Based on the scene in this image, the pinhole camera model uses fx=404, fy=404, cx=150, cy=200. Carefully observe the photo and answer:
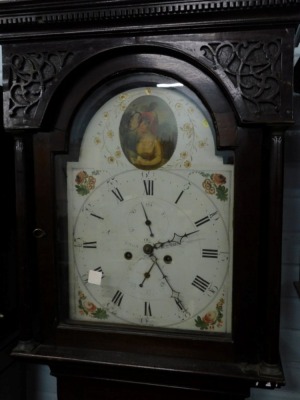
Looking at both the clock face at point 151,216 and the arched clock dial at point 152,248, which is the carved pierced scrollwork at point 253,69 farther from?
the arched clock dial at point 152,248

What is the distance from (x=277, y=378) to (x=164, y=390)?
266 mm

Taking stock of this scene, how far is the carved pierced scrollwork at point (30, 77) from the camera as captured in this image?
2.89ft

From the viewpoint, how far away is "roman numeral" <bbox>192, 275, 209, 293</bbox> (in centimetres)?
90

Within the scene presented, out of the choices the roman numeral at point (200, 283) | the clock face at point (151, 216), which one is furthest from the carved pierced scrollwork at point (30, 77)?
the roman numeral at point (200, 283)

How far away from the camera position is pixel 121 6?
0.82 metres

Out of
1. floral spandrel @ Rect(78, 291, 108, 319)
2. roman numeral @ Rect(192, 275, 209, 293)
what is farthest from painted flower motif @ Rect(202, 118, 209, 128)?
floral spandrel @ Rect(78, 291, 108, 319)

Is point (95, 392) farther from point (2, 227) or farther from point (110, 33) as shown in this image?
point (110, 33)

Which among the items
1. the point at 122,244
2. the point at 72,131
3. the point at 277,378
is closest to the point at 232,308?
the point at 277,378

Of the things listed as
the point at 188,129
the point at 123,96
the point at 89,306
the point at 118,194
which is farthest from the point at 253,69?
the point at 89,306

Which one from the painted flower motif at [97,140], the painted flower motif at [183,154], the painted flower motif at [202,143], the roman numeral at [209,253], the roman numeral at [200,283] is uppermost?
the painted flower motif at [97,140]

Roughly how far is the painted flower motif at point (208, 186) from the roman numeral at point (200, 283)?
7.5 inches

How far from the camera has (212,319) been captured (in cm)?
90

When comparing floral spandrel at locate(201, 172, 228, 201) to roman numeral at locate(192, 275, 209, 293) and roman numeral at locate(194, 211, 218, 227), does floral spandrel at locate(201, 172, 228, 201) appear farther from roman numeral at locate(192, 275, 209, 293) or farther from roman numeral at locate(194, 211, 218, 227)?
roman numeral at locate(192, 275, 209, 293)

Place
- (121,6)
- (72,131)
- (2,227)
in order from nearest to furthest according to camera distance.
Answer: (121,6) < (72,131) < (2,227)
